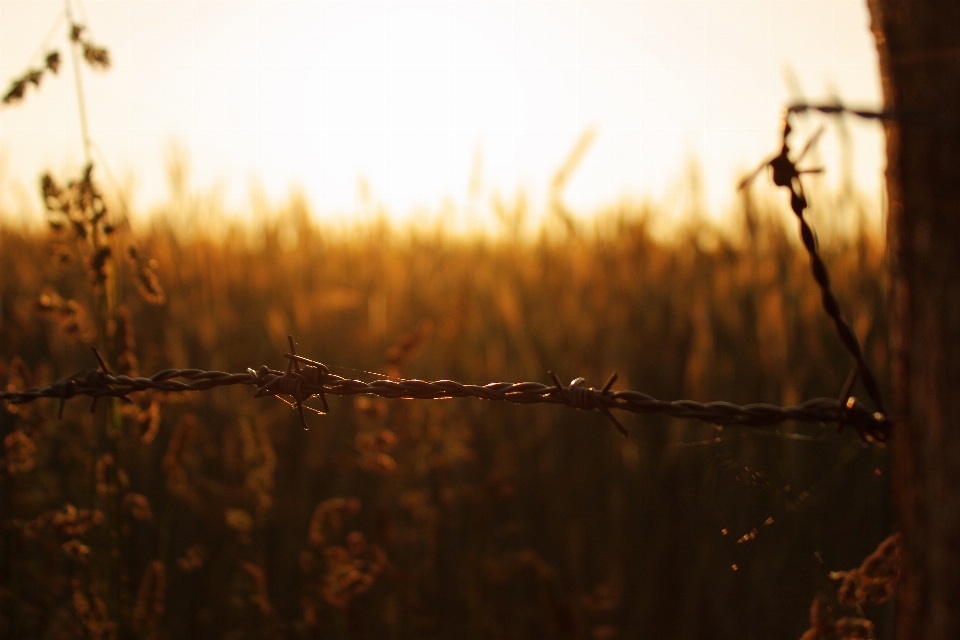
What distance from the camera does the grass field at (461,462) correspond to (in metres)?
1.65

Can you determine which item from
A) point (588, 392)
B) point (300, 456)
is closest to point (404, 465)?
point (300, 456)

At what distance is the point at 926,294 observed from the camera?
637 mm

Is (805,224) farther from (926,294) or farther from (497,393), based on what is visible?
(497,393)

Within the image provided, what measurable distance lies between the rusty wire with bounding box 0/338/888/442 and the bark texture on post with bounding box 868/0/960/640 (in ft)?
0.52

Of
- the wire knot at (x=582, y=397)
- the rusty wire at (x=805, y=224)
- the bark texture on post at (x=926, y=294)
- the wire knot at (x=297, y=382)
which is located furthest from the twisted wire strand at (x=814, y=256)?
the wire knot at (x=297, y=382)

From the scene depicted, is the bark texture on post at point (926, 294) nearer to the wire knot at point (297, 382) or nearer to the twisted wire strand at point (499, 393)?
the twisted wire strand at point (499, 393)

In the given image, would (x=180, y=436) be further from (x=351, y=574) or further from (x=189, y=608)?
(x=189, y=608)

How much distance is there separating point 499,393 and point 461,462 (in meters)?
1.46

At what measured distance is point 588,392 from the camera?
923mm

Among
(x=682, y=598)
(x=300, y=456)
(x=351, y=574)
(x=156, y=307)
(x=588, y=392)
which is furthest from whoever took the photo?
(x=156, y=307)

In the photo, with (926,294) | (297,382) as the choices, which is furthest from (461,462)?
(926,294)

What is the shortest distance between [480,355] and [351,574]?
4.12ft

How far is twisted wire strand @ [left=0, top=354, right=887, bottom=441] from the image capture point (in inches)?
33.0

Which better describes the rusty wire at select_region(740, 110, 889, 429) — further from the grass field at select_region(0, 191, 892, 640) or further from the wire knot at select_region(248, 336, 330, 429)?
the wire knot at select_region(248, 336, 330, 429)
